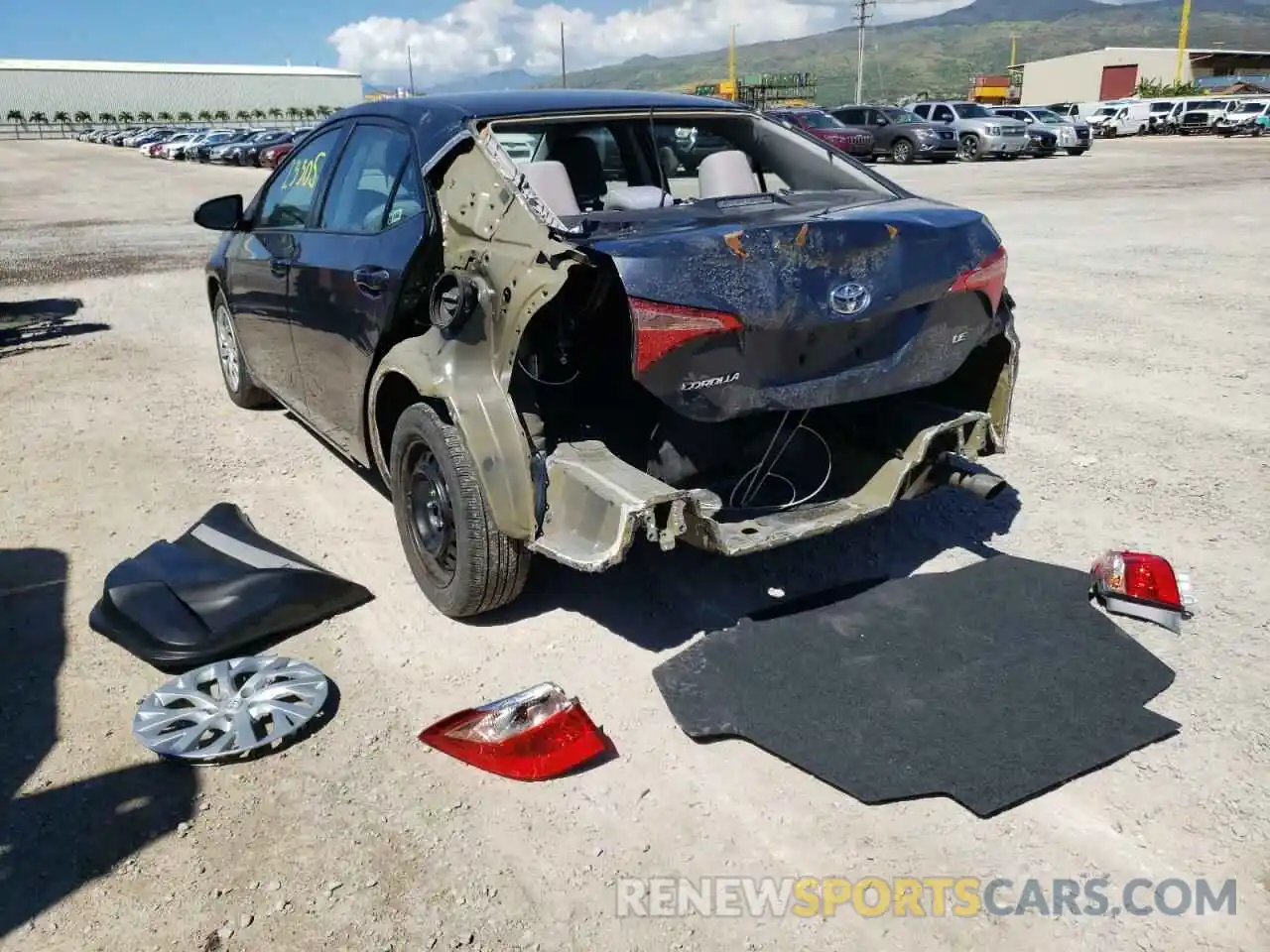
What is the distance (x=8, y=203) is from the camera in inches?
961

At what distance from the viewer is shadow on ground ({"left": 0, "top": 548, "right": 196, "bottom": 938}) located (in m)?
2.52

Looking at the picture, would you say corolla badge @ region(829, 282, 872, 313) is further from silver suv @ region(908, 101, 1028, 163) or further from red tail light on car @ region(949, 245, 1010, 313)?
silver suv @ region(908, 101, 1028, 163)

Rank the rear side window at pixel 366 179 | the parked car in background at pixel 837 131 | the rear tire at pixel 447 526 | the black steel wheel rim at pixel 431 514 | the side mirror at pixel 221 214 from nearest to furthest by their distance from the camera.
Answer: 1. the rear tire at pixel 447 526
2. the black steel wheel rim at pixel 431 514
3. the rear side window at pixel 366 179
4. the side mirror at pixel 221 214
5. the parked car in background at pixel 837 131

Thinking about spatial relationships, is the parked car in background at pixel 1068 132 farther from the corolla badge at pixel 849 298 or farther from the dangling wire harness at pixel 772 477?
the corolla badge at pixel 849 298

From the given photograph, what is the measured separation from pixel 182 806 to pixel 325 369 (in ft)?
7.01

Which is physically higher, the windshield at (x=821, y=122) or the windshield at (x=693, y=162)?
the windshield at (x=821, y=122)

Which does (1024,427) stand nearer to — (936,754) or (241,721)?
(936,754)

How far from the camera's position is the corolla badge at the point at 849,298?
3.19 meters

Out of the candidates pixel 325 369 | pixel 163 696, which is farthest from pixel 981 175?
pixel 163 696

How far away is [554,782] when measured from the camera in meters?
2.89

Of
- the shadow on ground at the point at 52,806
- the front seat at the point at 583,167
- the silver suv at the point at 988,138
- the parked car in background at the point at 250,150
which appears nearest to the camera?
the shadow on ground at the point at 52,806

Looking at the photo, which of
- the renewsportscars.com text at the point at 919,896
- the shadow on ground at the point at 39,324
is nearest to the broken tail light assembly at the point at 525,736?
the renewsportscars.com text at the point at 919,896

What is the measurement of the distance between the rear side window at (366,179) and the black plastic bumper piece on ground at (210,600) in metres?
1.42

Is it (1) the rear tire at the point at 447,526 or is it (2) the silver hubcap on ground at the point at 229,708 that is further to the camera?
(1) the rear tire at the point at 447,526
